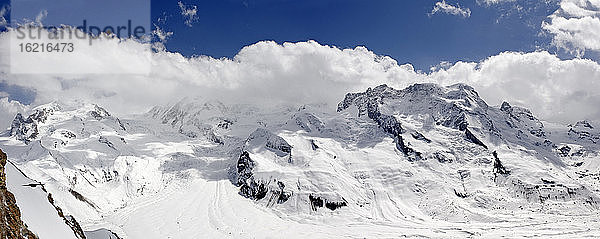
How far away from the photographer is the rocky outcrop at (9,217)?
2355 cm

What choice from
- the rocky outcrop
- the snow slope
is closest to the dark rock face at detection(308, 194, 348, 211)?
the snow slope

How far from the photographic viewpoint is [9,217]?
24.9 meters

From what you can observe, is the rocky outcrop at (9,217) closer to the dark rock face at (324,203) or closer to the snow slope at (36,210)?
the snow slope at (36,210)

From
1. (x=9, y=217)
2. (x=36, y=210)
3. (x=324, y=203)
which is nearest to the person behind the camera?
(x=9, y=217)

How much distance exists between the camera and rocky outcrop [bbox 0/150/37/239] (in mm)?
23555

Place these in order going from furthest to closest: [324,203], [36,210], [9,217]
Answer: [324,203] < [36,210] < [9,217]

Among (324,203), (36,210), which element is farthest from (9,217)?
(324,203)

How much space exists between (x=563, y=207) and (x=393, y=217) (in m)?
75.4

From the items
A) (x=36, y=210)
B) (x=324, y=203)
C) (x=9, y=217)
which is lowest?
(x=324, y=203)

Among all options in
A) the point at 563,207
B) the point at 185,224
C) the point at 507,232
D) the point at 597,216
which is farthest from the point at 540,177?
the point at 185,224

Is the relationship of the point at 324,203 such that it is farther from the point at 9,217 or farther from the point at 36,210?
the point at 9,217

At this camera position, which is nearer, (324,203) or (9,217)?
(9,217)

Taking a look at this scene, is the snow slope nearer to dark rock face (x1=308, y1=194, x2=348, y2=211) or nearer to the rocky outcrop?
the rocky outcrop

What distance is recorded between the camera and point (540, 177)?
648ft
